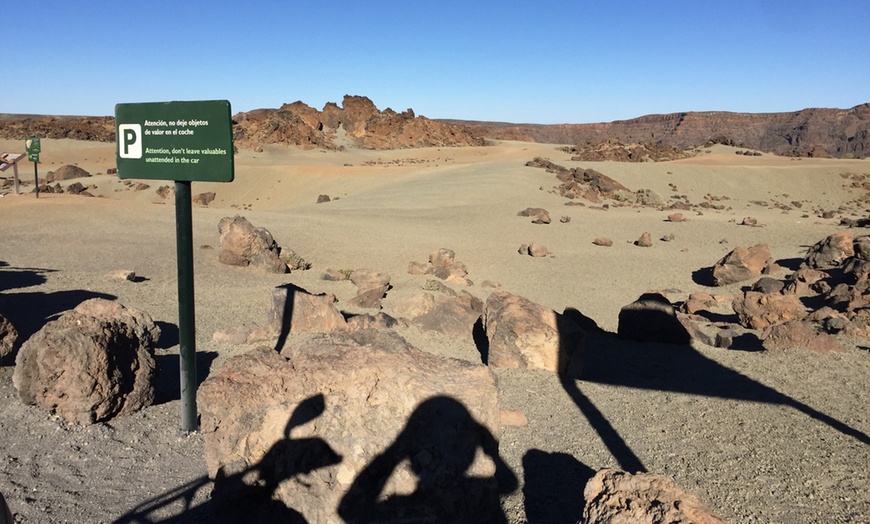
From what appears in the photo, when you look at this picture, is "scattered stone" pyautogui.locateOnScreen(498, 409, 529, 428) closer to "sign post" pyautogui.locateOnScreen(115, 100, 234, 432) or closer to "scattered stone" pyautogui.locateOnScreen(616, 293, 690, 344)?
"sign post" pyautogui.locateOnScreen(115, 100, 234, 432)

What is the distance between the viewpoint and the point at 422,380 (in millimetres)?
3684

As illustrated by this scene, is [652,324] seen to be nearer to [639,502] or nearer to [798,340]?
[798,340]

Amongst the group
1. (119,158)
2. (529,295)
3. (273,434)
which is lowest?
(529,295)

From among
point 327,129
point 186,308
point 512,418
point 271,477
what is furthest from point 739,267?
point 327,129

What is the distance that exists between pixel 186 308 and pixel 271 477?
1.95 metres

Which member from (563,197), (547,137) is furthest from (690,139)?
(563,197)

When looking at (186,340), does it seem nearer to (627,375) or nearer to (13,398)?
(13,398)

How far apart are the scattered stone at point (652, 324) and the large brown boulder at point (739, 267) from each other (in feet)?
21.7

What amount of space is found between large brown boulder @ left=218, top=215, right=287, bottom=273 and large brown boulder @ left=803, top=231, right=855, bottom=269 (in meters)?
12.2

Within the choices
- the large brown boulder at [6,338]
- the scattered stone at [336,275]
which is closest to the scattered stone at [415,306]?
the scattered stone at [336,275]

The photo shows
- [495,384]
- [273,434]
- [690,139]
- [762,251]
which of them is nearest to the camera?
[273,434]

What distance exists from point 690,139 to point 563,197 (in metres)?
102

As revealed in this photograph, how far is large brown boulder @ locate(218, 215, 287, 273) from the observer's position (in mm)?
12555

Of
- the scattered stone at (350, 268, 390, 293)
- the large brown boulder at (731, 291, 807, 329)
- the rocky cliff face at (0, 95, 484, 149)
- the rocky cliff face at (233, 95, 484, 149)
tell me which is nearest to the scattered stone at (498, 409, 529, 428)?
the scattered stone at (350, 268, 390, 293)
